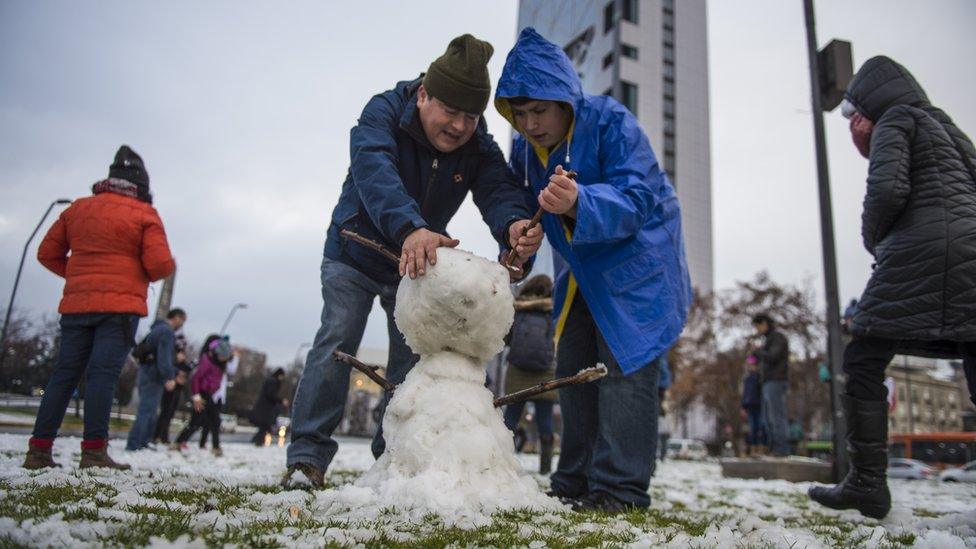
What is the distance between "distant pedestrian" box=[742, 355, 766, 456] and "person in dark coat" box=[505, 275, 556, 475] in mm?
4518

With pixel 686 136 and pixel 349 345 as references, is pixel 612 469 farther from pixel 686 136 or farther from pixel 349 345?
pixel 686 136

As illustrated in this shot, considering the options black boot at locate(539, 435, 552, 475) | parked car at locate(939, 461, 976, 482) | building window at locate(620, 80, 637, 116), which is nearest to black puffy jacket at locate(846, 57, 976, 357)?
black boot at locate(539, 435, 552, 475)

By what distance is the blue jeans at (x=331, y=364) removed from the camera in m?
2.87

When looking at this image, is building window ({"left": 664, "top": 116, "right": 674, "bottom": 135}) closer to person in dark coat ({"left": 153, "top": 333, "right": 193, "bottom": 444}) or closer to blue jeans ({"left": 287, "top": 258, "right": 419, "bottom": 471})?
person in dark coat ({"left": 153, "top": 333, "right": 193, "bottom": 444})

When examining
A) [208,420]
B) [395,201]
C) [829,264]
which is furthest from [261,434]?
[395,201]

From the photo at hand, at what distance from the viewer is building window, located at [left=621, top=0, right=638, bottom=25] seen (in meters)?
53.5

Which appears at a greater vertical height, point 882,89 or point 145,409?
point 882,89

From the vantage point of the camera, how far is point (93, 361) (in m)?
3.41

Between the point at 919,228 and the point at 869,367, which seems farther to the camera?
the point at 869,367

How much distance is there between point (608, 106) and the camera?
308cm

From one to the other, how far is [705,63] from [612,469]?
6414 cm

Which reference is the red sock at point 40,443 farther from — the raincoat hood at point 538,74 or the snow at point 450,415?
the raincoat hood at point 538,74

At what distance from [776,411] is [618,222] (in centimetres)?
644

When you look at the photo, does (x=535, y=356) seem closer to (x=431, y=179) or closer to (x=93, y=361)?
(x=431, y=179)
